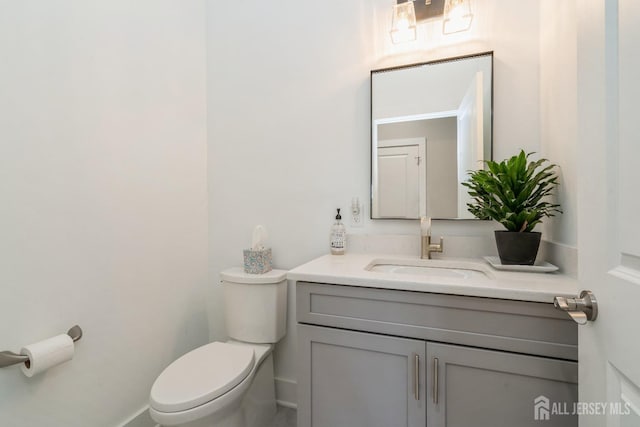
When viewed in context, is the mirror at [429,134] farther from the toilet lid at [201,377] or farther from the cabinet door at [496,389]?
the toilet lid at [201,377]

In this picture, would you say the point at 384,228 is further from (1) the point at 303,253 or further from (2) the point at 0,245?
(2) the point at 0,245

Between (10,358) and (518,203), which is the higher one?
(518,203)

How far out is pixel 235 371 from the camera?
1.16 metres

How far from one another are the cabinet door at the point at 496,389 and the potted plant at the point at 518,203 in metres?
0.41

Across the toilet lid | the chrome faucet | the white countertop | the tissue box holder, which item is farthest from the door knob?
the tissue box holder

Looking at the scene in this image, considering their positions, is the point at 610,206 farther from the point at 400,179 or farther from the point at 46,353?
the point at 46,353

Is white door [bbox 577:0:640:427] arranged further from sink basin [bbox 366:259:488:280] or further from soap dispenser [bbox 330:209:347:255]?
soap dispenser [bbox 330:209:347:255]

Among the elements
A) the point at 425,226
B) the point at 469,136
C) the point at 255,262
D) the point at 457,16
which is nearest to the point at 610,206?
the point at 425,226

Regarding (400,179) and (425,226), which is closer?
(425,226)

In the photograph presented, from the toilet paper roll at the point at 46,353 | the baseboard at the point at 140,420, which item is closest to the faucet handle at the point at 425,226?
the toilet paper roll at the point at 46,353

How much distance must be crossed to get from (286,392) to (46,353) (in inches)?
46.0

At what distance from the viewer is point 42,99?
1.05 meters

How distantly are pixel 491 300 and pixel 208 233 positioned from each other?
63.7 inches

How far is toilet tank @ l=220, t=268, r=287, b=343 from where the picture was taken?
150 centimetres
